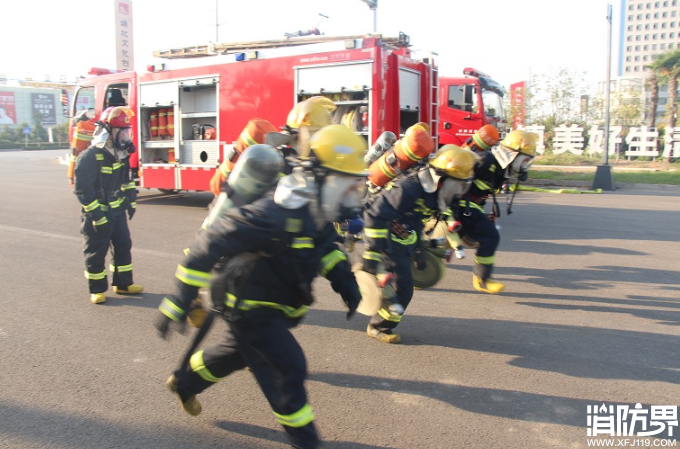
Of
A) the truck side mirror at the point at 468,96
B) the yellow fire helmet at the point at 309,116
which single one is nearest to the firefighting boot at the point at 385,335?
the yellow fire helmet at the point at 309,116

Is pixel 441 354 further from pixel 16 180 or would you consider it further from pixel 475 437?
pixel 16 180

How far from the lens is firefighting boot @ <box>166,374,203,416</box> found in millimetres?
3152

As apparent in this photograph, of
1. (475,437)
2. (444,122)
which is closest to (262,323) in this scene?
(475,437)

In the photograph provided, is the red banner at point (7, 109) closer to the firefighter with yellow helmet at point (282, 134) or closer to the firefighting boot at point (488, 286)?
the firefighter with yellow helmet at point (282, 134)

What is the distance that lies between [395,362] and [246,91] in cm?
745

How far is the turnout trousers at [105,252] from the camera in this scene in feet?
17.8

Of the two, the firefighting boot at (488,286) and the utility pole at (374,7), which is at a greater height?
the utility pole at (374,7)

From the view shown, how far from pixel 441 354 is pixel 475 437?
120 cm

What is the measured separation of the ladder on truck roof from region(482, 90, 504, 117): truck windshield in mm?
5928

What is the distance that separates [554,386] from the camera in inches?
147

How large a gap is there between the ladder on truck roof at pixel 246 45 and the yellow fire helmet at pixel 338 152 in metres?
6.78

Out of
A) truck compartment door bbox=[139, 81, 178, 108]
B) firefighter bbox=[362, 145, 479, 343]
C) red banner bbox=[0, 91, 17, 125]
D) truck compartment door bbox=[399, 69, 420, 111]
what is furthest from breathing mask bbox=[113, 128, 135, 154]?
red banner bbox=[0, 91, 17, 125]

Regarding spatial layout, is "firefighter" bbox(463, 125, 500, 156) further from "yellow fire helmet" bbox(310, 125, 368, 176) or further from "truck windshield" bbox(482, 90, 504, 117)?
"truck windshield" bbox(482, 90, 504, 117)

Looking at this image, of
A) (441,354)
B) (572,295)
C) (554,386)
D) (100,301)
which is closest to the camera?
(554,386)
